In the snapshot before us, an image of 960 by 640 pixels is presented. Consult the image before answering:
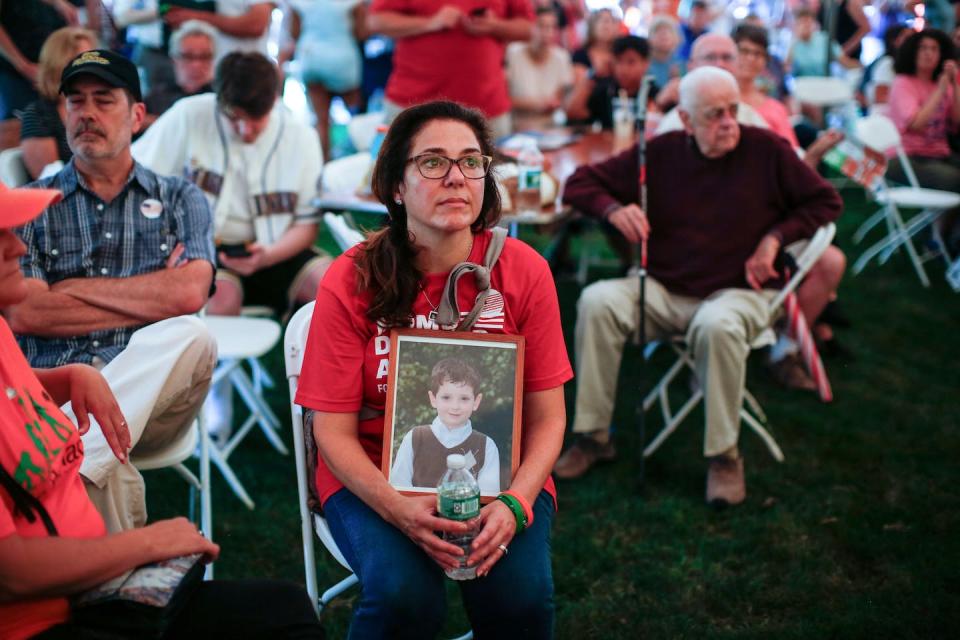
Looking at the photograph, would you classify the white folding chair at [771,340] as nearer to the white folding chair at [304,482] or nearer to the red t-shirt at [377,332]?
the red t-shirt at [377,332]

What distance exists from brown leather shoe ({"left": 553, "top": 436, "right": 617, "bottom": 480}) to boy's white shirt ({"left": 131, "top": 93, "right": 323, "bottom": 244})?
159cm

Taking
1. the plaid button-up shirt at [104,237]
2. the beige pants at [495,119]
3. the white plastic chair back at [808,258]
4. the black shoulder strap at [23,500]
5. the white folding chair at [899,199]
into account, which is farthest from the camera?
the white folding chair at [899,199]

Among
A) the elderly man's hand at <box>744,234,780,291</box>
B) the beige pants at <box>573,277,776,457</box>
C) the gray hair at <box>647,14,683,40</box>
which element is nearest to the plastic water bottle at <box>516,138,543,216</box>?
the beige pants at <box>573,277,776,457</box>

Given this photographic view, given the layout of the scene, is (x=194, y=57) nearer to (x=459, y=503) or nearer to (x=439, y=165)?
(x=439, y=165)

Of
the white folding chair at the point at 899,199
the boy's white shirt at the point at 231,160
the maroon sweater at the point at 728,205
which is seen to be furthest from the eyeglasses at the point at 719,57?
the boy's white shirt at the point at 231,160

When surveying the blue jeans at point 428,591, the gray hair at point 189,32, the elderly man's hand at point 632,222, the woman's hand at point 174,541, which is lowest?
the blue jeans at point 428,591

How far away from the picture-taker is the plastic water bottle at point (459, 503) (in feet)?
6.16

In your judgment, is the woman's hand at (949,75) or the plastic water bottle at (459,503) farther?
the woman's hand at (949,75)

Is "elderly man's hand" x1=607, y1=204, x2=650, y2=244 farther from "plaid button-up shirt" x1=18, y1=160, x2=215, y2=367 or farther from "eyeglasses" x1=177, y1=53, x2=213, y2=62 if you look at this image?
"eyeglasses" x1=177, y1=53, x2=213, y2=62

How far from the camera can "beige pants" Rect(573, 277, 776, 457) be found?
345 cm

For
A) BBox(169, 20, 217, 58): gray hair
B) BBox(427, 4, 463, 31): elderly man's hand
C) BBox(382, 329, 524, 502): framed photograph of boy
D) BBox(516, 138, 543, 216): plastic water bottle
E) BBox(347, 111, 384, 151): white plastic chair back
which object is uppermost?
BBox(427, 4, 463, 31): elderly man's hand

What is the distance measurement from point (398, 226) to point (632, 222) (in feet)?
5.29

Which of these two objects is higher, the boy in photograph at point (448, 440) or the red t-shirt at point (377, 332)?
the red t-shirt at point (377, 332)

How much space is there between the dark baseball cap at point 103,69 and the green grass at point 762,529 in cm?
154
